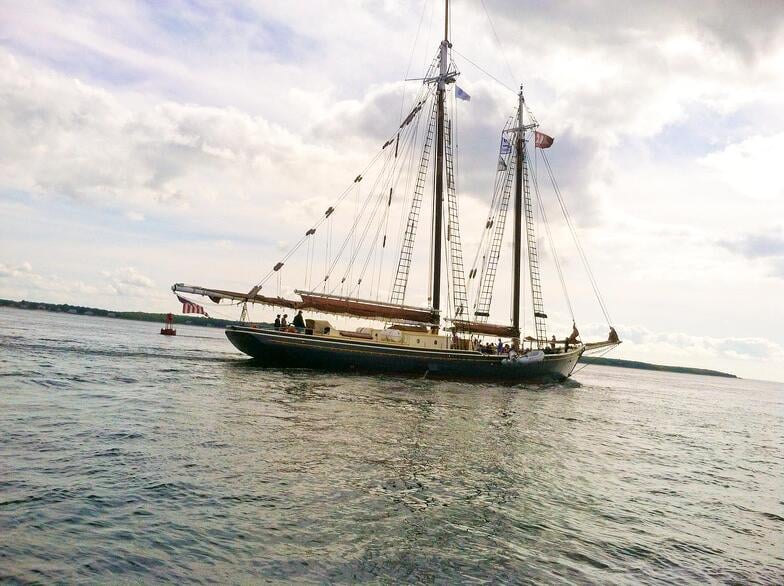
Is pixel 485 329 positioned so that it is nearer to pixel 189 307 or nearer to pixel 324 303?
pixel 324 303

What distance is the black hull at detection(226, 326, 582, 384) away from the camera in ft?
127

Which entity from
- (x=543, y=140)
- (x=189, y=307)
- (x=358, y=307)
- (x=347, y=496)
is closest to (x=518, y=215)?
(x=543, y=140)

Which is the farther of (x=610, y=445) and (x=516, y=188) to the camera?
(x=516, y=188)

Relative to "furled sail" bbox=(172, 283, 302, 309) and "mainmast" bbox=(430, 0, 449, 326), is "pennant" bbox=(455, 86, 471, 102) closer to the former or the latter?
"mainmast" bbox=(430, 0, 449, 326)

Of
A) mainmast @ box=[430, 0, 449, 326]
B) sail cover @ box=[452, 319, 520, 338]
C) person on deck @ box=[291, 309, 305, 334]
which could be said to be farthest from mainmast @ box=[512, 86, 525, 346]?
person on deck @ box=[291, 309, 305, 334]

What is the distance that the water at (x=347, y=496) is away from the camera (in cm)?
801

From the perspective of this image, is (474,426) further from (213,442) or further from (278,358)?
(278,358)

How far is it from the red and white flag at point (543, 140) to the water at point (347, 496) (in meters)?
34.1

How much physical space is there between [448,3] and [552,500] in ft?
168

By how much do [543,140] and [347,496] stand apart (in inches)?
1875

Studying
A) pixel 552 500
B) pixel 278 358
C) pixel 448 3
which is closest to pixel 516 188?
pixel 448 3

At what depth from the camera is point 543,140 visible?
172 ft

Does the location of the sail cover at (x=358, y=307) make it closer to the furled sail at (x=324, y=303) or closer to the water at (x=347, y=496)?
the furled sail at (x=324, y=303)

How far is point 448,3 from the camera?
52562mm
